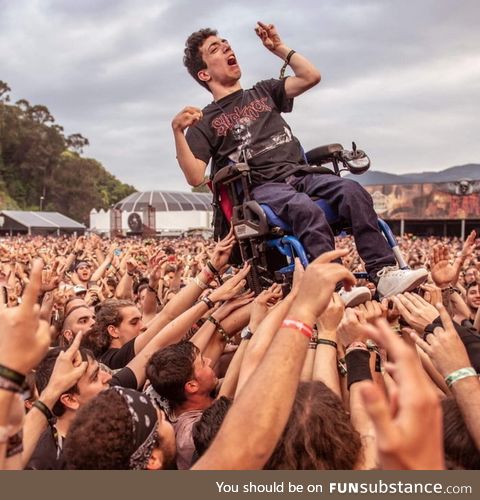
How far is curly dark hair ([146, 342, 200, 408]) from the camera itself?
11.7 feet

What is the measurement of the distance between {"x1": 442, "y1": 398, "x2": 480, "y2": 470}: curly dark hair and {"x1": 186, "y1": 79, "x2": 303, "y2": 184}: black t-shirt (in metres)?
2.96

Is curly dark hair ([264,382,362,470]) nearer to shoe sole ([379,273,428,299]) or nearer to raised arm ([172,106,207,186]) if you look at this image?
shoe sole ([379,273,428,299])

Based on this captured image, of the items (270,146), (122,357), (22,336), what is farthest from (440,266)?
(22,336)

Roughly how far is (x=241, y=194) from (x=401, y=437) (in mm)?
3865

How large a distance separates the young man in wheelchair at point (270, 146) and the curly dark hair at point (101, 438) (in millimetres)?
2196

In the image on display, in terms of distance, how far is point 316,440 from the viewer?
215 cm

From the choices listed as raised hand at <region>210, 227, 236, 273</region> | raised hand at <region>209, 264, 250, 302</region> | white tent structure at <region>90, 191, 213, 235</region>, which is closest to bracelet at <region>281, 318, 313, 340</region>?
raised hand at <region>209, 264, 250, 302</region>

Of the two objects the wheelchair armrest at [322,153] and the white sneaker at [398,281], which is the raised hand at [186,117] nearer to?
the wheelchair armrest at [322,153]

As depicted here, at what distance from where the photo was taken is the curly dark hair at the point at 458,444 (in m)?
2.12

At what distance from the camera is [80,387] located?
325cm

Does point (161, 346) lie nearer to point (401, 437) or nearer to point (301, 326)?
point (301, 326)

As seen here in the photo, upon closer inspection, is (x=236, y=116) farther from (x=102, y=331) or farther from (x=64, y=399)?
(x=64, y=399)
